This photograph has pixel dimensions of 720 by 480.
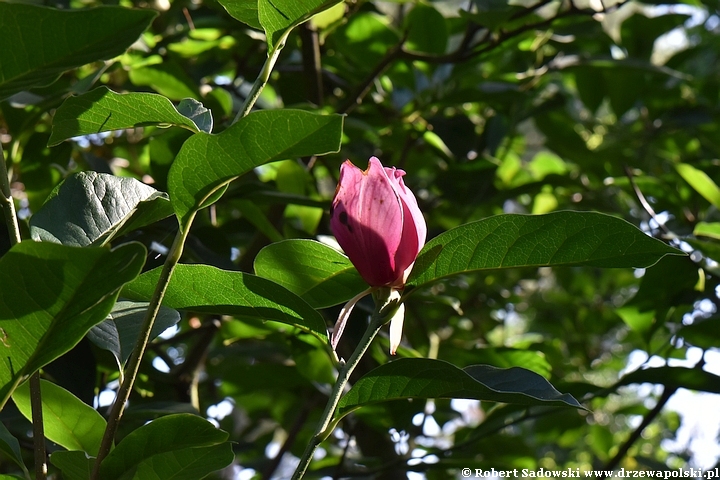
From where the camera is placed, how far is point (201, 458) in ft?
1.66

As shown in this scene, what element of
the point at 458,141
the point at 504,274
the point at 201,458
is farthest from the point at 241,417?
the point at 201,458

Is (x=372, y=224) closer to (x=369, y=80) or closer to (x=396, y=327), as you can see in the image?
(x=396, y=327)

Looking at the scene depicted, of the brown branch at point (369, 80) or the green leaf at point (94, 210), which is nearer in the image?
the green leaf at point (94, 210)

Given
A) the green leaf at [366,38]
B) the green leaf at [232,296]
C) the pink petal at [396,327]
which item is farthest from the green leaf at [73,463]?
the green leaf at [366,38]

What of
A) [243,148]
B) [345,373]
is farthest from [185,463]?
[243,148]

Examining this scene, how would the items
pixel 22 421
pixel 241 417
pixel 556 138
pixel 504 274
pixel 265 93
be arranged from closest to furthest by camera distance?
pixel 22 421
pixel 556 138
pixel 265 93
pixel 504 274
pixel 241 417

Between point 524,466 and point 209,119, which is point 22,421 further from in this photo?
point 524,466

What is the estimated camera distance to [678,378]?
877 mm

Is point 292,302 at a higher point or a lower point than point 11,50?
lower

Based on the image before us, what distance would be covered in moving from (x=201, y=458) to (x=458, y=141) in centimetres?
92

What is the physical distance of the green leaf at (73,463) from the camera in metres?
0.49

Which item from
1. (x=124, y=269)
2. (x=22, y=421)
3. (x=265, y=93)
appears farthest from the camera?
(x=265, y=93)

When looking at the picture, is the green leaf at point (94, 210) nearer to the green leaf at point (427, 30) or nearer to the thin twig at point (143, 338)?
the thin twig at point (143, 338)

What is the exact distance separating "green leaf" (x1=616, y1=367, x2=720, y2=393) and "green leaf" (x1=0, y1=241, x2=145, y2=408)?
0.72 metres
